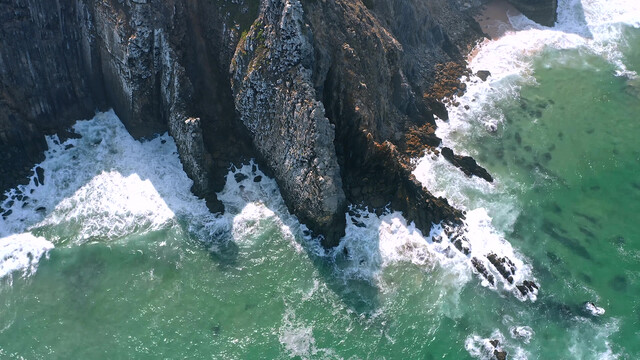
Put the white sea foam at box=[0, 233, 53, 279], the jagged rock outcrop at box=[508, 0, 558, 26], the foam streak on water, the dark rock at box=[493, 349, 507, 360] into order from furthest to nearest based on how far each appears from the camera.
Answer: the jagged rock outcrop at box=[508, 0, 558, 26] < the foam streak on water < the white sea foam at box=[0, 233, 53, 279] < the dark rock at box=[493, 349, 507, 360]

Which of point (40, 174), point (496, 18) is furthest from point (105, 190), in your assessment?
point (496, 18)

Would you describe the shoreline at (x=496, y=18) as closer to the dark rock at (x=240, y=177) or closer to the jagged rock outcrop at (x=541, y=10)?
the jagged rock outcrop at (x=541, y=10)

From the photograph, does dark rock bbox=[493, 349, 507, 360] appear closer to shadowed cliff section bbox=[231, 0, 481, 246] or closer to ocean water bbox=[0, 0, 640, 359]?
ocean water bbox=[0, 0, 640, 359]

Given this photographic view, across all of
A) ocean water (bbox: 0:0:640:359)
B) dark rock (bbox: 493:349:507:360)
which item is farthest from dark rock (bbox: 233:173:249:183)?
dark rock (bbox: 493:349:507:360)

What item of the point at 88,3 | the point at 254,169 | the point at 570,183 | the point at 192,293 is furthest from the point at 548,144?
the point at 88,3

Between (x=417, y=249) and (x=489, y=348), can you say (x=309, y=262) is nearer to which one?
(x=417, y=249)

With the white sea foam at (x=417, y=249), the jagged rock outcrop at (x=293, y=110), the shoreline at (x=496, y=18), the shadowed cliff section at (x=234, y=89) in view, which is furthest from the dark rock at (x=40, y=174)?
the shoreline at (x=496, y=18)
